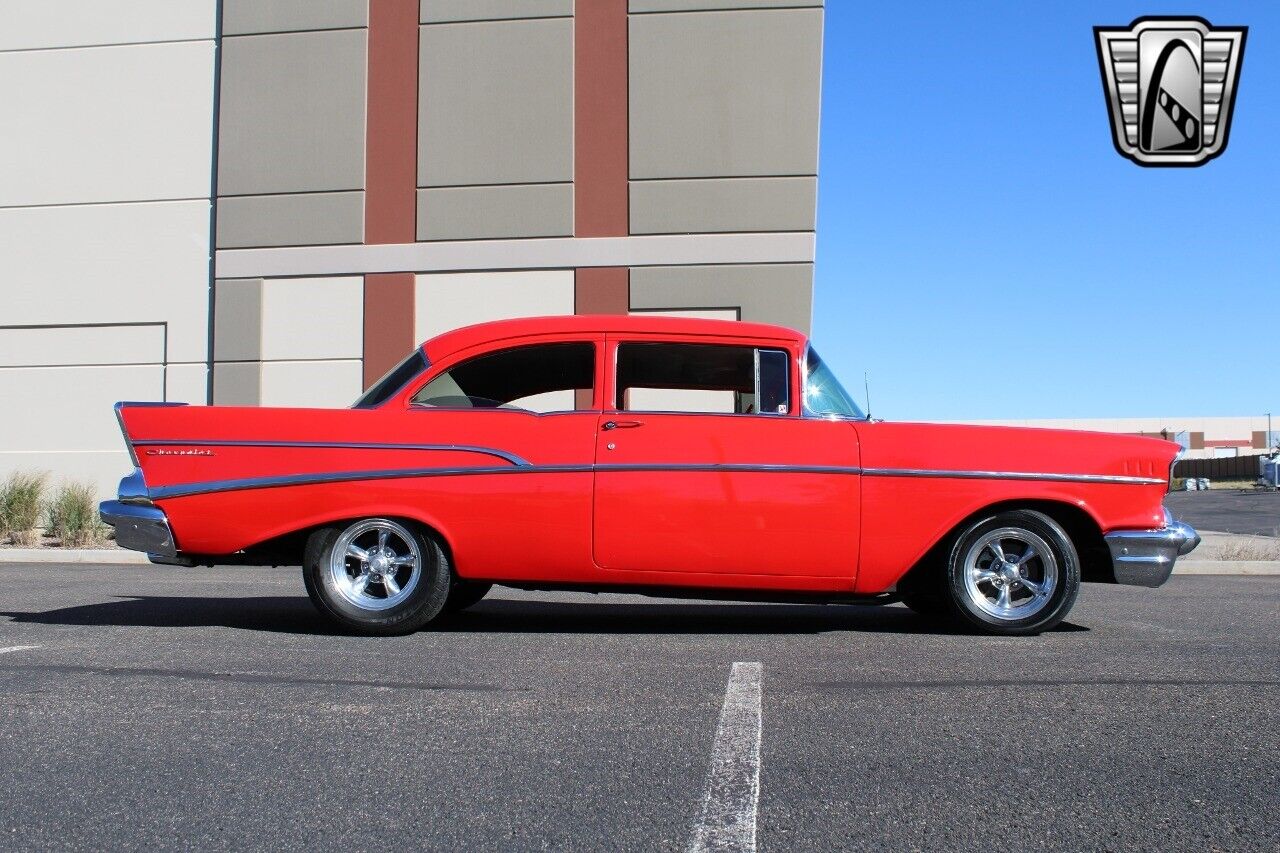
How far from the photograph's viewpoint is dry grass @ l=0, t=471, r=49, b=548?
13781 mm

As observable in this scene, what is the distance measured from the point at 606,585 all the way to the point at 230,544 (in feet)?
6.34

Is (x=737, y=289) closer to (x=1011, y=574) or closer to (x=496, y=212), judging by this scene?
(x=496, y=212)

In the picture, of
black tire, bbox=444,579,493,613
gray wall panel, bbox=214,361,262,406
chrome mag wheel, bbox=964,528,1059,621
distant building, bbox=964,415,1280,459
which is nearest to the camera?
chrome mag wheel, bbox=964,528,1059,621

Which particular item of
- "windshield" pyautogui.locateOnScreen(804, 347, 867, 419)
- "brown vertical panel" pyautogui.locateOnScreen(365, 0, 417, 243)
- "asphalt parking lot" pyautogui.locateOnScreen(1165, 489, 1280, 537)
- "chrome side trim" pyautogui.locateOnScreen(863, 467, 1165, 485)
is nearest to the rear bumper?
"windshield" pyautogui.locateOnScreen(804, 347, 867, 419)

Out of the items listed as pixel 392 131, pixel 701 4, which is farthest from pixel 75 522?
pixel 701 4

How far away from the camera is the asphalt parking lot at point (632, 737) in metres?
2.58

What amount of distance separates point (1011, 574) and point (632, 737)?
2.97 m

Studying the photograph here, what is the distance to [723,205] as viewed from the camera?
16.8 m

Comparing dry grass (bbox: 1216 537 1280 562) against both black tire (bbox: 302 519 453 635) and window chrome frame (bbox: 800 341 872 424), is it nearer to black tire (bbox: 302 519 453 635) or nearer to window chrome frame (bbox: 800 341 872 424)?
window chrome frame (bbox: 800 341 872 424)

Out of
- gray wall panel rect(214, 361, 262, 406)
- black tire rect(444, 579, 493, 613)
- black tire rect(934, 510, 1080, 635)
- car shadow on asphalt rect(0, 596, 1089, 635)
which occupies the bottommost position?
car shadow on asphalt rect(0, 596, 1089, 635)

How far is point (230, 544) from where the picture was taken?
5.67 m

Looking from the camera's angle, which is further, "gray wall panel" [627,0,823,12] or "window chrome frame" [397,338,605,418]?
"gray wall panel" [627,0,823,12]

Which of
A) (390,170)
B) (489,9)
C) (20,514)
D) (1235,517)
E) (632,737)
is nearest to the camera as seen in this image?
(632,737)

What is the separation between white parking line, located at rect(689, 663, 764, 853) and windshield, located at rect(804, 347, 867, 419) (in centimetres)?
198
